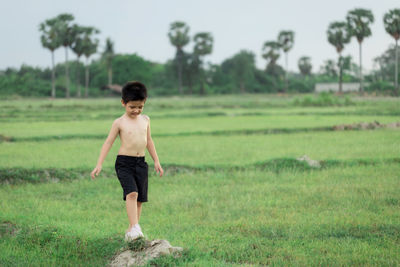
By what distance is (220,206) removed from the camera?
6203 mm

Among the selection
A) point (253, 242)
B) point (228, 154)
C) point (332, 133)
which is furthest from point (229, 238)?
point (332, 133)

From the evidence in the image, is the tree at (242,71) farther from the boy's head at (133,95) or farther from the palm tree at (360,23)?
the boy's head at (133,95)

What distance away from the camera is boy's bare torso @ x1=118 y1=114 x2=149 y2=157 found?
4.26 metres

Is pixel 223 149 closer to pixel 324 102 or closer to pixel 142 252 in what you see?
pixel 142 252

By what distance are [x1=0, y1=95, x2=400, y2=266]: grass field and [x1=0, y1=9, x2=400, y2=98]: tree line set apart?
44.5 m

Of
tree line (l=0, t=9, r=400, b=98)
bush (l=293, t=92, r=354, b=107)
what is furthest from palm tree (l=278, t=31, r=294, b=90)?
bush (l=293, t=92, r=354, b=107)

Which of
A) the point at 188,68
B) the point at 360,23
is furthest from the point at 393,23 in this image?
the point at 188,68

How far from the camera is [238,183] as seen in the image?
7.87 meters

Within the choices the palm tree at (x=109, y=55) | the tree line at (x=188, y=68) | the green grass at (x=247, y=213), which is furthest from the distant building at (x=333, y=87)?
the green grass at (x=247, y=213)

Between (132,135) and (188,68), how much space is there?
206 feet

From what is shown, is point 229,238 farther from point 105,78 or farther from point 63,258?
point 105,78

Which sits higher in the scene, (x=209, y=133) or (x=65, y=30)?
(x=65, y=30)

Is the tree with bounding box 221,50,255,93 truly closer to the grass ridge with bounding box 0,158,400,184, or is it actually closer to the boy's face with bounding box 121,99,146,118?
the grass ridge with bounding box 0,158,400,184

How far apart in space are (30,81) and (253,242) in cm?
5248
